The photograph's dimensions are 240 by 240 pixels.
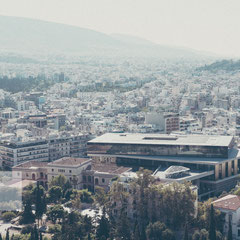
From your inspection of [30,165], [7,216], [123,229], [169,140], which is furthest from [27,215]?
[169,140]

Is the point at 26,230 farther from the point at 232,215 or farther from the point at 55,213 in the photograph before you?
the point at 232,215

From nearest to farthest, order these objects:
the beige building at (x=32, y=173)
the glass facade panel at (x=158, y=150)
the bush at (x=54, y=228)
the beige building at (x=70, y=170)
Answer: the bush at (x=54, y=228)
the glass facade panel at (x=158, y=150)
the beige building at (x=70, y=170)
the beige building at (x=32, y=173)

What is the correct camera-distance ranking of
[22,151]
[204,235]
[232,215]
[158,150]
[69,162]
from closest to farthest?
[204,235], [232,215], [69,162], [158,150], [22,151]

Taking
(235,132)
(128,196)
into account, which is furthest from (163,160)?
(235,132)

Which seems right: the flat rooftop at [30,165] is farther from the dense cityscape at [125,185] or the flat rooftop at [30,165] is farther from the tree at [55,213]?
the tree at [55,213]

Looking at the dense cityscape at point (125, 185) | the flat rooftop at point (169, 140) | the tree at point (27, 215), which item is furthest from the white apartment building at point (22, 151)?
the tree at point (27, 215)

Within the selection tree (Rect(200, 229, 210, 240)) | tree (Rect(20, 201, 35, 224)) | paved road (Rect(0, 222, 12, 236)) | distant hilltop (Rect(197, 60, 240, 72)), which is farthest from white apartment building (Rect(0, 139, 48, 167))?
distant hilltop (Rect(197, 60, 240, 72))
